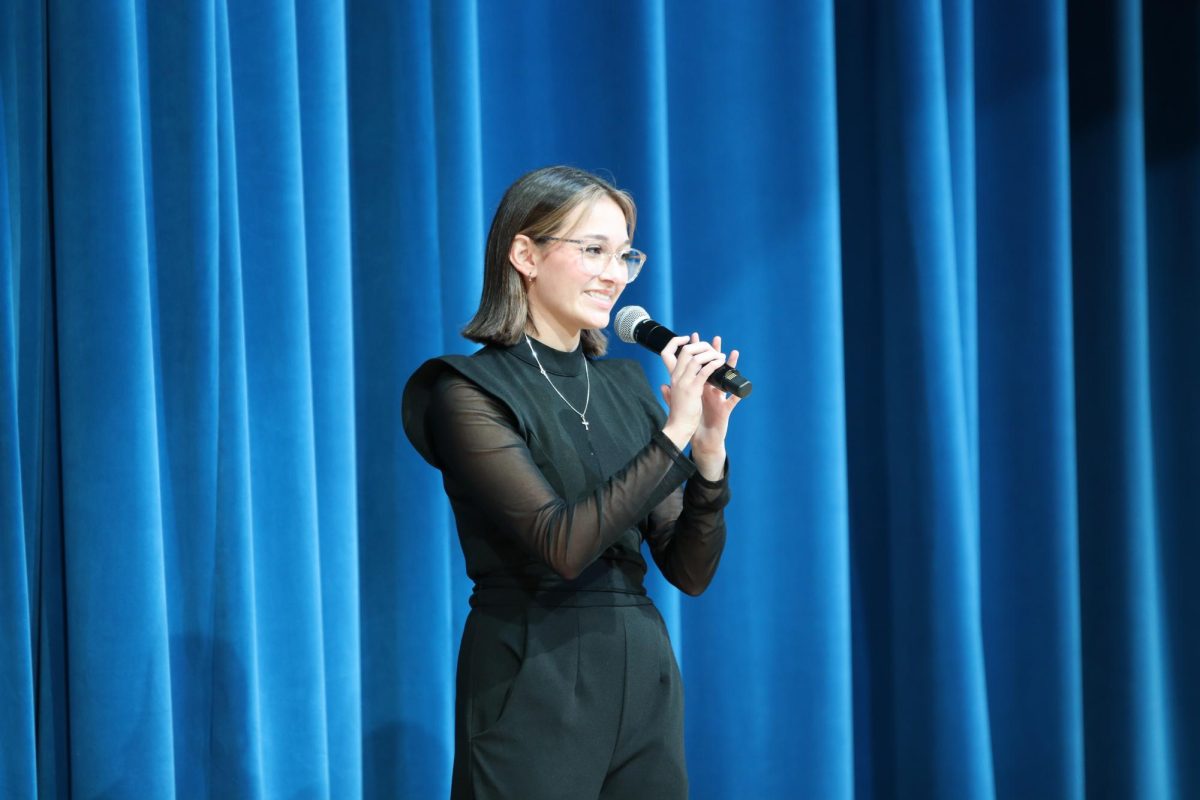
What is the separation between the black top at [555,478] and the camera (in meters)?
1.49

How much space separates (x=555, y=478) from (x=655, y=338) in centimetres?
21

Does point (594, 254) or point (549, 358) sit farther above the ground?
point (594, 254)

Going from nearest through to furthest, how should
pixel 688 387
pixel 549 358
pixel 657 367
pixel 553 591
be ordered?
pixel 688 387, pixel 553 591, pixel 549 358, pixel 657 367

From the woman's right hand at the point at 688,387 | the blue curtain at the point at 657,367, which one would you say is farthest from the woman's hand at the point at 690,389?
the blue curtain at the point at 657,367

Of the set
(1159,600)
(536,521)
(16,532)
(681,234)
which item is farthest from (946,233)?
(16,532)

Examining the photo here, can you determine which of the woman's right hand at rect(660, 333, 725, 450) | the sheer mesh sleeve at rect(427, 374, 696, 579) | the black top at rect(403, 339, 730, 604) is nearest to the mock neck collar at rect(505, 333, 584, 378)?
the black top at rect(403, 339, 730, 604)

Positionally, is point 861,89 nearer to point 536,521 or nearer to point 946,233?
point 946,233

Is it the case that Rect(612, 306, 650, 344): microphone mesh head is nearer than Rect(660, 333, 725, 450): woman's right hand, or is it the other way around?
Rect(660, 333, 725, 450): woman's right hand

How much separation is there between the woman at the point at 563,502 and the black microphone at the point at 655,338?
0.9 inches

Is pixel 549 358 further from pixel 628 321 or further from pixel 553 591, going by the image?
pixel 553 591

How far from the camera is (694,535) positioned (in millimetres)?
1678

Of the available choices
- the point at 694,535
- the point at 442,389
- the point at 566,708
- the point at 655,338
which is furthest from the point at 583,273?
the point at 566,708

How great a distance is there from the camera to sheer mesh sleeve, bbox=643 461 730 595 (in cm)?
165

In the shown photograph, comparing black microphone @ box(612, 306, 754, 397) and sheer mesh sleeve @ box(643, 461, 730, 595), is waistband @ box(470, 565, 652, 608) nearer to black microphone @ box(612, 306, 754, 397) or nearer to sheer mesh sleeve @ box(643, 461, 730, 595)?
sheer mesh sleeve @ box(643, 461, 730, 595)
